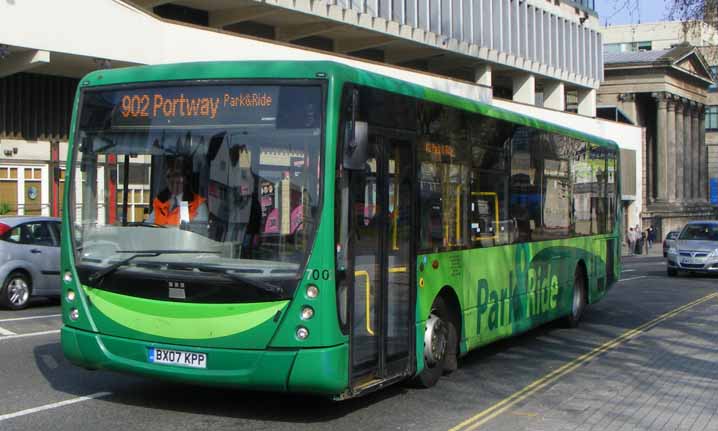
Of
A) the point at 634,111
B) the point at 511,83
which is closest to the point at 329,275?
the point at 511,83

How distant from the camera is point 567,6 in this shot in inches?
2424

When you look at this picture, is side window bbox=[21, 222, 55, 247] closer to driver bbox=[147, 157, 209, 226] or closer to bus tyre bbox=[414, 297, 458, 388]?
bus tyre bbox=[414, 297, 458, 388]

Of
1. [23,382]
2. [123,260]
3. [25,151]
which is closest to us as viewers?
[123,260]

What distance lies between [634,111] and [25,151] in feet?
194

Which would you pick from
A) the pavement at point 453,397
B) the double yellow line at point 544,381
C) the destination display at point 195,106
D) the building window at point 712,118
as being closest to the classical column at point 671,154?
the building window at point 712,118

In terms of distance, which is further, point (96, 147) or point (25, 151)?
point (25, 151)

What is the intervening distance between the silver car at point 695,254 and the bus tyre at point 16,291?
19.0 m

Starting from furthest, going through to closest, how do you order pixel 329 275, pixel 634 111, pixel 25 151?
pixel 634 111
pixel 25 151
pixel 329 275

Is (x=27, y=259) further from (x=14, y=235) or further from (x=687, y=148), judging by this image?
(x=687, y=148)

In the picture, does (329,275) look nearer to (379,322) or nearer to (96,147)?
(379,322)

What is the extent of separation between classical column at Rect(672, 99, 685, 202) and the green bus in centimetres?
7849

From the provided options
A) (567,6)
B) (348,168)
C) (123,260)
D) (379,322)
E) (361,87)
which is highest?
(567,6)

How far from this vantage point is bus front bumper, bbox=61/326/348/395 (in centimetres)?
741

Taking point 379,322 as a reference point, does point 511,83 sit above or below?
above
